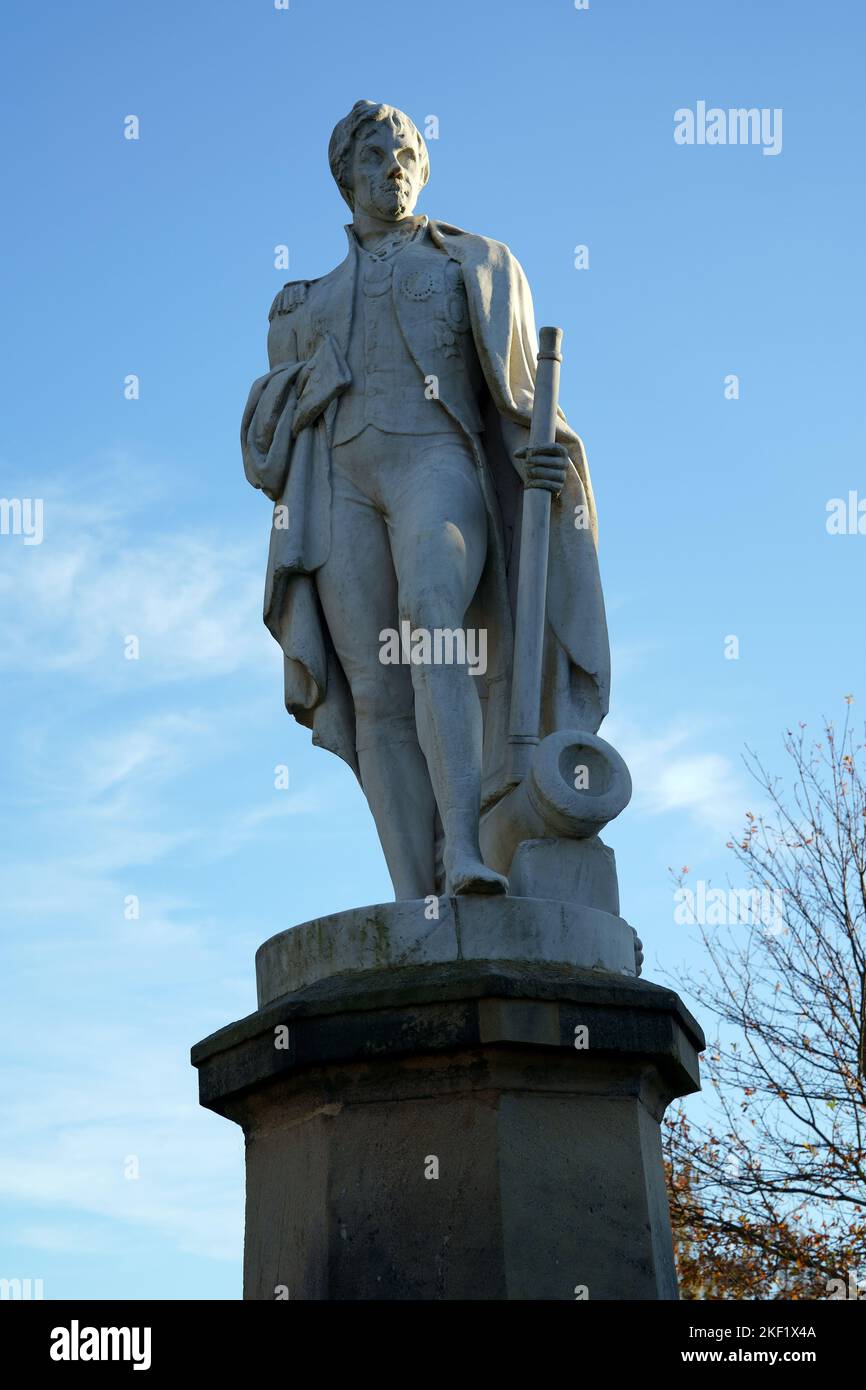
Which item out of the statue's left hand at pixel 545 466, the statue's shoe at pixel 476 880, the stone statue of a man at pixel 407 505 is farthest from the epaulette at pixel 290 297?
the statue's shoe at pixel 476 880

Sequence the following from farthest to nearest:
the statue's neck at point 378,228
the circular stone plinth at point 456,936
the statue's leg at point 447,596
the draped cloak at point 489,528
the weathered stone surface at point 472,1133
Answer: the statue's neck at point 378,228
the draped cloak at point 489,528
the statue's leg at point 447,596
the circular stone plinth at point 456,936
the weathered stone surface at point 472,1133

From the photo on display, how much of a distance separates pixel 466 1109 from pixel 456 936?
0.57 m

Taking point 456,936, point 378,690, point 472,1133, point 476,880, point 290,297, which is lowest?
point 472,1133

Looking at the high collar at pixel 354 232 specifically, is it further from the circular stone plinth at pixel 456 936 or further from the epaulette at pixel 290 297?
the circular stone plinth at pixel 456 936

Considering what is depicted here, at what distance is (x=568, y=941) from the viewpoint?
21.2 ft

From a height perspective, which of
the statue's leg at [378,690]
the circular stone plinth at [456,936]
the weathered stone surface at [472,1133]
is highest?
the statue's leg at [378,690]

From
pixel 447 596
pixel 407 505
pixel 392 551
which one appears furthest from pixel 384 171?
pixel 447 596

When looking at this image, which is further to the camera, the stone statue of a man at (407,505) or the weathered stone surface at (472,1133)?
the stone statue of a man at (407,505)

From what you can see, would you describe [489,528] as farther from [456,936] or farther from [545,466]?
[456,936]

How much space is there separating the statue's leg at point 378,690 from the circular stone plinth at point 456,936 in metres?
0.48

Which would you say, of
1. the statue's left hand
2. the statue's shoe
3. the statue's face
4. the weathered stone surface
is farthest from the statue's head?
the weathered stone surface

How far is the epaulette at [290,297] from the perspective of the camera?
783cm

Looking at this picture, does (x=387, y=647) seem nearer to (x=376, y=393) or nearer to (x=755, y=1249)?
(x=376, y=393)

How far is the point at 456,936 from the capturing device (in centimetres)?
635
